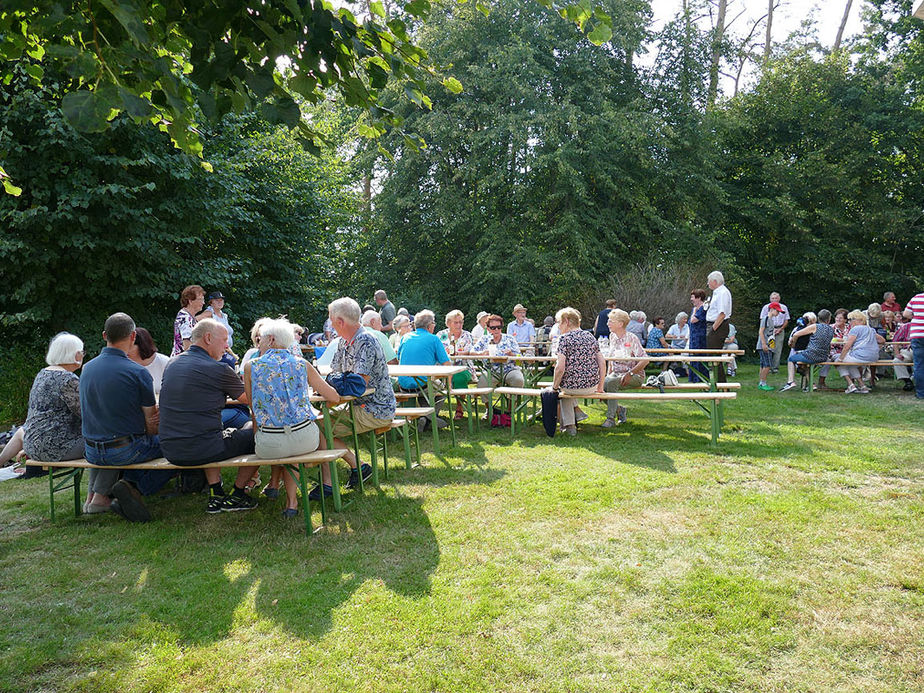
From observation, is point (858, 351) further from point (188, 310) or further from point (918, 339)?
point (188, 310)

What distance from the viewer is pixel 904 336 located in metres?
12.7

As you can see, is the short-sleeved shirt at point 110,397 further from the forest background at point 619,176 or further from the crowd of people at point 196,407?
the forest background at point 619,176

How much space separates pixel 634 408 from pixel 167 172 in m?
8.37

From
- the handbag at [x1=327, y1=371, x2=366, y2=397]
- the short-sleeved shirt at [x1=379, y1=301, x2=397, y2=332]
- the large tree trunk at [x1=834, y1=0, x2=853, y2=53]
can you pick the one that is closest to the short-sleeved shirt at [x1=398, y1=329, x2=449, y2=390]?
the handbag at [x1=327, y1=371, x2=366, y2=397]

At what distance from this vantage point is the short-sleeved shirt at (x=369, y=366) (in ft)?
17.6

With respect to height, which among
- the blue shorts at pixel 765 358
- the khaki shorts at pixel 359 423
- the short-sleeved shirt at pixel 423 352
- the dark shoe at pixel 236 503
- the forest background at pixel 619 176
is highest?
the forest background at pixel 619 176

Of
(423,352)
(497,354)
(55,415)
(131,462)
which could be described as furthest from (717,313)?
(55,415)

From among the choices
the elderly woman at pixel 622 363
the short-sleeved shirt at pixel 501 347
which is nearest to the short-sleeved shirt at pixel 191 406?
the elderly woman at pixel 622 363

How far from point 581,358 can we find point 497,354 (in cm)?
216

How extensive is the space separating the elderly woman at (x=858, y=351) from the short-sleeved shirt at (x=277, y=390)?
1028cm

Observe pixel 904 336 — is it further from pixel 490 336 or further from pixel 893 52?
pixel 893 52

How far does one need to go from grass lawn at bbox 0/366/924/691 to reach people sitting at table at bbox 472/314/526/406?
10.9 ft

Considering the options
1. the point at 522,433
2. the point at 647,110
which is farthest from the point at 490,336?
the point at 647,110

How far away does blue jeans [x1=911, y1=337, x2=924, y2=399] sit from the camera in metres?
10.3
